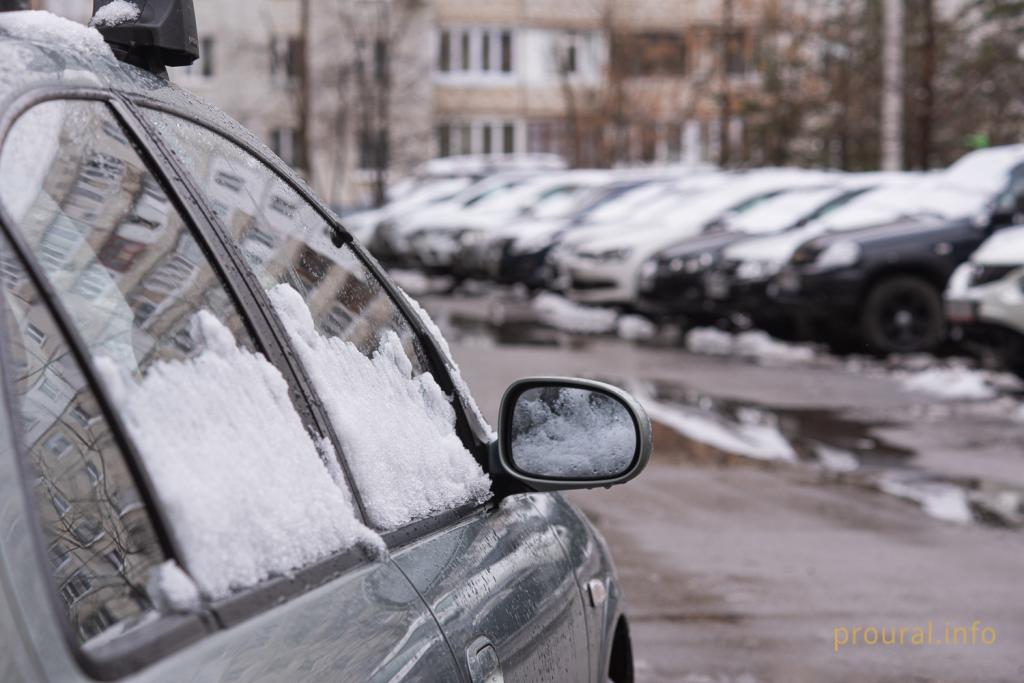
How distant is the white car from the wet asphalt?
Result: 5.43 metres

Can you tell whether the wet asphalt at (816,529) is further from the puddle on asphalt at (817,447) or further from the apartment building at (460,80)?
the apartment building at (460,80)

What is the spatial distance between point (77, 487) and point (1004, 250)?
487 inches

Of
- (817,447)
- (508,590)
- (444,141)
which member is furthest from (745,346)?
(444,141)

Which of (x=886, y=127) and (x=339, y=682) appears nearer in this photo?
(x=339, y=682)

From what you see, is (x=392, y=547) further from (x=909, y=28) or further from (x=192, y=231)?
(x=909, y=28)

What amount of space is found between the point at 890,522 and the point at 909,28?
2189cm

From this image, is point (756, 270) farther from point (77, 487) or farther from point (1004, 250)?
point (77, 487)

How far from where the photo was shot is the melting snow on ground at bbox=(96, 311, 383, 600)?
1.75 metres

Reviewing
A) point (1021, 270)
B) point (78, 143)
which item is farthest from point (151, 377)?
point (1021, 270)

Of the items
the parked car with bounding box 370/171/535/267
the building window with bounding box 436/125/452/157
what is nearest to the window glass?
the parked car with bounding box 370/171/535/267

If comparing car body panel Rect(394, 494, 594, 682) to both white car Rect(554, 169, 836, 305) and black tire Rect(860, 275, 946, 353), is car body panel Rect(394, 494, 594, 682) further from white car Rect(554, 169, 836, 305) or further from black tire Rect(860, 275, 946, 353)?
white car Rect(554, 169, 836, 305)

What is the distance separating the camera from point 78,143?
1.87 meters

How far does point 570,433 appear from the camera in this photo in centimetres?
284

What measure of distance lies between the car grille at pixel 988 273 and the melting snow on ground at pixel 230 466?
11.7 metres
